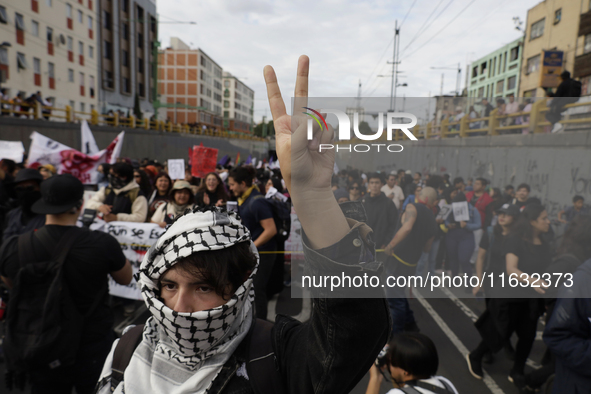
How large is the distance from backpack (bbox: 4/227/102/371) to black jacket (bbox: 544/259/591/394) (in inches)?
116

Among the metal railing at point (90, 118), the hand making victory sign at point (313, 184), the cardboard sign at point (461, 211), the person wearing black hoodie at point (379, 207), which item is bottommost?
the cardboard sign at point (461, 211)

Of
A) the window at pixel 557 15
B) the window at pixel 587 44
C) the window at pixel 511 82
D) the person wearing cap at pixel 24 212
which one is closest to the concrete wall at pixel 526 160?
the person wearing cap at pixel 24 212

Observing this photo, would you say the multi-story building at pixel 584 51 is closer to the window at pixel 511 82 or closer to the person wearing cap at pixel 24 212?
the window at pixel 511 82

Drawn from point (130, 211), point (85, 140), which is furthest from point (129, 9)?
point (130, 211)

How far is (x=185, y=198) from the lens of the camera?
528 centimetres

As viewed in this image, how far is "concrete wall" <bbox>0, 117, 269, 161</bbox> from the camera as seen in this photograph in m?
13.1

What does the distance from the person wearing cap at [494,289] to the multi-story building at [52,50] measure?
28.5m

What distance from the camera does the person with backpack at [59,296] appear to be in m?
2.30

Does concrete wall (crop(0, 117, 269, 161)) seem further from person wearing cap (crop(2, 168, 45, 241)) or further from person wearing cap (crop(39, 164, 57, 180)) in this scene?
person wearing cap (crop(2, 168, 45, 241))

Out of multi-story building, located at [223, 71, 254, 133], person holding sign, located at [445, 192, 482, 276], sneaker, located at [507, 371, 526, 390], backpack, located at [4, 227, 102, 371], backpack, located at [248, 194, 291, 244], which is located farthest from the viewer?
multi-story building, located at [223, 71, 254, 133]

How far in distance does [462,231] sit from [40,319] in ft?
13.5

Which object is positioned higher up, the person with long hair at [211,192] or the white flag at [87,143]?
the white flag at [87,143]

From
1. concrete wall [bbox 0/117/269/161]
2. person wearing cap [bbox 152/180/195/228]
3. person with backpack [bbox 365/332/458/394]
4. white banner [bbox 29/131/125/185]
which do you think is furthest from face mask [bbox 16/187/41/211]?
concrete wall [bbox 0/117/269/161]

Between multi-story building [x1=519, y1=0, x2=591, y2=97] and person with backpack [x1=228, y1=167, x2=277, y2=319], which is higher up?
multi-story building [x1=519, y1=0, x2=591, y2=97]
